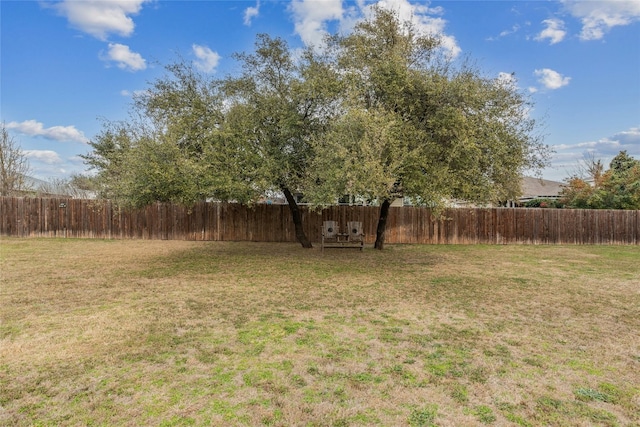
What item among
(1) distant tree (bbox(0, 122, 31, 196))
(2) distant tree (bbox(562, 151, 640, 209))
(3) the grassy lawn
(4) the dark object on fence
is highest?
(1) distant tree (bbox(0, 122, 31, 196))

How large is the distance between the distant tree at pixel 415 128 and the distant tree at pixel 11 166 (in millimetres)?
21722

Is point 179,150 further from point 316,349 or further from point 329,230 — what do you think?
point 316,349

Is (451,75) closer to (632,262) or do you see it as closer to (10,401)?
(632,262)

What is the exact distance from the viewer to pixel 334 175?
7.83 m

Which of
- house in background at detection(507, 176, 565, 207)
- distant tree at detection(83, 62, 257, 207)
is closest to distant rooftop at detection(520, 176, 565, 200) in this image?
house in background at detection(507, 176, 565, 207)

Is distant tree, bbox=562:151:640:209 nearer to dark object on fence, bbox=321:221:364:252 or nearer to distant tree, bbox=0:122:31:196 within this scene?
dark object on fence, bbox=321:221:364:252

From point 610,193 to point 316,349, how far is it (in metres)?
22.8

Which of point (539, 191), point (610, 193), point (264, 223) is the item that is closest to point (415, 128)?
point (264, 223)

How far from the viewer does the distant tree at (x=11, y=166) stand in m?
20.4

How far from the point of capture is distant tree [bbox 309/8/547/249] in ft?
24.9

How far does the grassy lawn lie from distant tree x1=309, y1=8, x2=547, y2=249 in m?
2.31

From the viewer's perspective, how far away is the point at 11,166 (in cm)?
2089

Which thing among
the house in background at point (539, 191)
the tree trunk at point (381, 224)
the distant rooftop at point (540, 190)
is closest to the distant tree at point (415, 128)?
the tree trunk at point (381, 224)

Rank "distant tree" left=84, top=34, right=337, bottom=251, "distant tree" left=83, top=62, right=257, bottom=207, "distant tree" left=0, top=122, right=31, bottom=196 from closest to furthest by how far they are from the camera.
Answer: "distant tree" left=83, top=62, right=257, bottom=207 → "distant tree" left=84, top=34, right=337, bottom=251 → "distant tree" left=0, top=122, right=31, bottom=196
